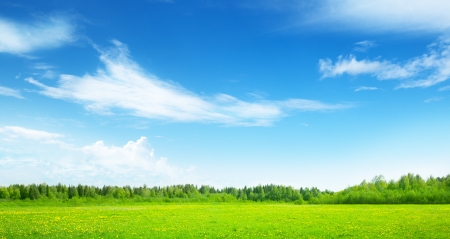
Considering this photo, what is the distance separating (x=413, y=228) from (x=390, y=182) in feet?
406

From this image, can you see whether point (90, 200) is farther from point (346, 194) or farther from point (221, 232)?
point (221, 232)

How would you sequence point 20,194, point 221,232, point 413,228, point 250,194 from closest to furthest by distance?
point 221,232 < point 413,228 < point 20,194 < point 250,194

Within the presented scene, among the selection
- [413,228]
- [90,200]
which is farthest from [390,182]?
[413,228]

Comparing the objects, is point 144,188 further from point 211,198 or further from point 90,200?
point 90,200

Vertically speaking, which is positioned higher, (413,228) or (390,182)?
(390,182)

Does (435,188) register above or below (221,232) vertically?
above

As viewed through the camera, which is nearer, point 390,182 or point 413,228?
point 413,228

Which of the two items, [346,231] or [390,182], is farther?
[390,182]

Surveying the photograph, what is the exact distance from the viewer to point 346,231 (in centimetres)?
3031

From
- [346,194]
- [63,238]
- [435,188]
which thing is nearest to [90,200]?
[346,194]

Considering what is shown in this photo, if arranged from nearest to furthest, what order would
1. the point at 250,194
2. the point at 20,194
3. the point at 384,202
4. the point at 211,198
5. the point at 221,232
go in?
the point at 221,232 → the point at 384,202 → the point at 20,194 → the point at 211,198 → the point at 250,194

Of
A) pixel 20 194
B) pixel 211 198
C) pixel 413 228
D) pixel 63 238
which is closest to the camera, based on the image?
pixel 63 238

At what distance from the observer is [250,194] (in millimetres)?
190375

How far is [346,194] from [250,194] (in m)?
68.2
